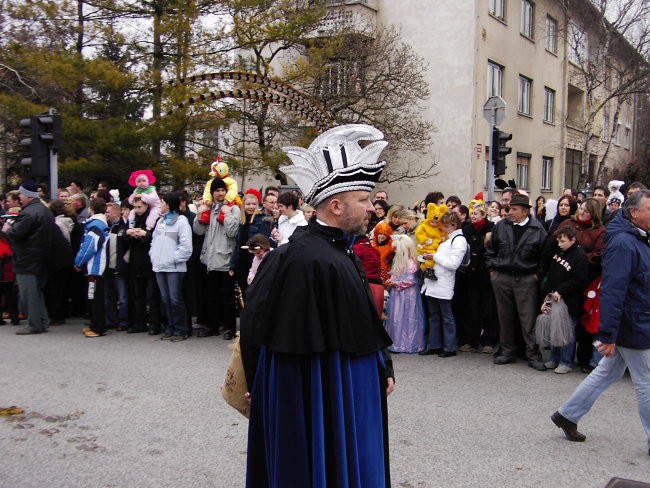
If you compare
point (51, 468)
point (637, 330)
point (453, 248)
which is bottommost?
point (51, 468)

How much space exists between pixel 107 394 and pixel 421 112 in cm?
1830

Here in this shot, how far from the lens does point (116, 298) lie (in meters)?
10.2

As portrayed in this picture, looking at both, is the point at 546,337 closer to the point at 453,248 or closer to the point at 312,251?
the point at 453,248

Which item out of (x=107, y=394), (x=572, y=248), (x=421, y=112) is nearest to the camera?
(x=107, y=394)

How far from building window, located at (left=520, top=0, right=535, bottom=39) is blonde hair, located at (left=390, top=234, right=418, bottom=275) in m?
20.2

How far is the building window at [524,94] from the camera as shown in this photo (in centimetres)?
2653

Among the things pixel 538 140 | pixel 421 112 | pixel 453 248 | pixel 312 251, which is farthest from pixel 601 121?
pixel 312 251

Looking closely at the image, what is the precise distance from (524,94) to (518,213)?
68.3 ft

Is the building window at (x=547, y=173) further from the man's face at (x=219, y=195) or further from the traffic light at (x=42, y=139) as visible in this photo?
the traffic light at (x=42, y=139)

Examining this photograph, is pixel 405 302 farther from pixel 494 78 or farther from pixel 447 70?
pixel 494 78

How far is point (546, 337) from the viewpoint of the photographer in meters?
7.38

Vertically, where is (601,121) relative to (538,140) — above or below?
above

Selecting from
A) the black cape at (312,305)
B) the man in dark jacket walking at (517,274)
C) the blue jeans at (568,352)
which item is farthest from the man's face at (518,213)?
the black cape at (312,305)

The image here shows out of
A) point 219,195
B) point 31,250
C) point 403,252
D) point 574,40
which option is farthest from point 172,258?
point 574,40
